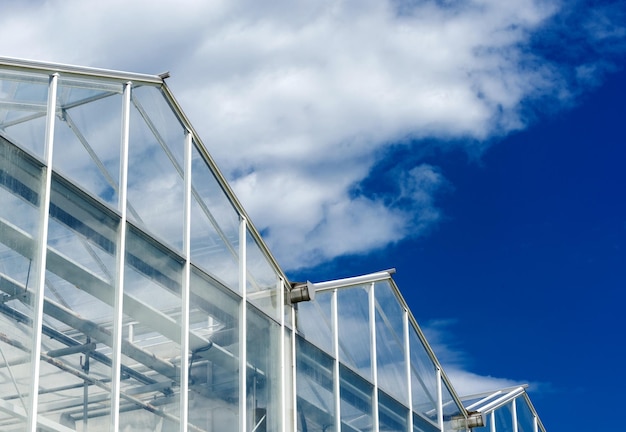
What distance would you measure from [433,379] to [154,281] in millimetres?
8893

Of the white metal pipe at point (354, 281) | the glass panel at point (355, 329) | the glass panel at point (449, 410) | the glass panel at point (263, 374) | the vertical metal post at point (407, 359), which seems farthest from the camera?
the glass panel at point (449, 410)

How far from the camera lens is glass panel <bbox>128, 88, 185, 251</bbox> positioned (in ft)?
40.5

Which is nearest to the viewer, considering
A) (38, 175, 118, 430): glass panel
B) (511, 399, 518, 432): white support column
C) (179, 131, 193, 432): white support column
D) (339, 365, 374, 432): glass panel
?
(38, 175, 118, 430): glass panel

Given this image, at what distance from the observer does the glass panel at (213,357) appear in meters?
12.8

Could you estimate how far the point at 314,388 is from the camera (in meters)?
15.8

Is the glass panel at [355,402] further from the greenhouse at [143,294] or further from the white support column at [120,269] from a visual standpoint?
the white support column at [120,269]

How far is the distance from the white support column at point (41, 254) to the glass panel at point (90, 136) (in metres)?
0.18

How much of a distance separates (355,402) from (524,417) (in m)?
7.55

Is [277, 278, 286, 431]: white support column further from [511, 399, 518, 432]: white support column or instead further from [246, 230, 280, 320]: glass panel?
[511, 399, 518, 432]: white support column

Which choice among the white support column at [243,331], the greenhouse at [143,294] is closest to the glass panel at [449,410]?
the greenhouse at [143,294]

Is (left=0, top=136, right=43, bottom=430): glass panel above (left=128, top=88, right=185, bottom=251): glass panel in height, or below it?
below

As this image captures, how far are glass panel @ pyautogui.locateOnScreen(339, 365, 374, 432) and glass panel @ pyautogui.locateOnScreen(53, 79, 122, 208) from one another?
6.11 metres

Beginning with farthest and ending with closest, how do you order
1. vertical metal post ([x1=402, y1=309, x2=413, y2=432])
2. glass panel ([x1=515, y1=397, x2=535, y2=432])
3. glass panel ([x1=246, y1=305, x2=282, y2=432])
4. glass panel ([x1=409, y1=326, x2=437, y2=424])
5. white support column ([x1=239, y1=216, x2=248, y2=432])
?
glass panel ([x1=515, y1=397, x2=535, y2=432]), glass panel ([x1=409, y1=326, x2=437, y2=424]), vertical metal post ([x1=402, y1=309, x2=413, y2=432]), glass panel ([x1=246, y1=305, x2=282, y2=432]), white support column ([x1=239, y1=216, x2=248, y2=432])

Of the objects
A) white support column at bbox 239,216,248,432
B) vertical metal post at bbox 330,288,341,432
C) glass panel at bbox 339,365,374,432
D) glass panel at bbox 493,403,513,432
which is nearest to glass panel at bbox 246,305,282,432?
white support column at bbox 239,216,248,432
